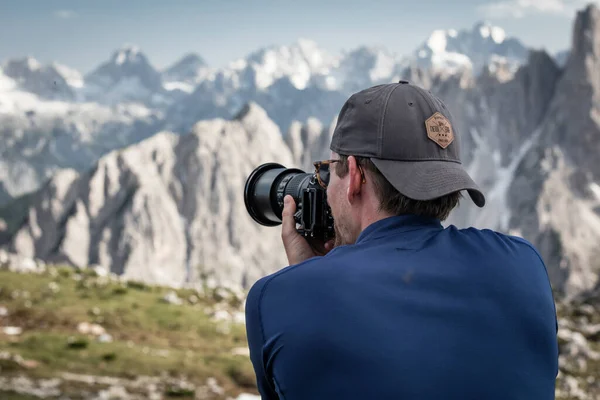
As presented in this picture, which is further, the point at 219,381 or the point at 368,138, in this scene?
the point at 219,381

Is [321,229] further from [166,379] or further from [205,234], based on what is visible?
[205,234]

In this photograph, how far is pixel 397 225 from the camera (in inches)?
102

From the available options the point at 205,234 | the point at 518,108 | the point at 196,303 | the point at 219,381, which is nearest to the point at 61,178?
the point at 205,234

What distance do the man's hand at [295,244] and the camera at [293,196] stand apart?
Result: 36 millimetres

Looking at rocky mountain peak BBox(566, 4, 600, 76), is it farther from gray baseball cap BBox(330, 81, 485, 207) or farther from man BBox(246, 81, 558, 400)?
man BBox(246, 81, 558, 400)

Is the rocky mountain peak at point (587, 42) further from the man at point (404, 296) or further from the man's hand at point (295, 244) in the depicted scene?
the man at point (404, 296)

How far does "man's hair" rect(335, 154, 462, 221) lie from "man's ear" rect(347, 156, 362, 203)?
0.11 feet

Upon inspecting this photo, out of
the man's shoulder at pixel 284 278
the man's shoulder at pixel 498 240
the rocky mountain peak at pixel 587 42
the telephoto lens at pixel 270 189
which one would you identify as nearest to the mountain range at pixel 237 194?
the rocky mountain peak at pixel 587 42

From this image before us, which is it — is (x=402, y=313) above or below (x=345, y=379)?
above

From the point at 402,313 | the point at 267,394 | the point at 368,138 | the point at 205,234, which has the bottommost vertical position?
the point at 205,234

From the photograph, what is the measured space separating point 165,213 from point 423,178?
163214 millimetres

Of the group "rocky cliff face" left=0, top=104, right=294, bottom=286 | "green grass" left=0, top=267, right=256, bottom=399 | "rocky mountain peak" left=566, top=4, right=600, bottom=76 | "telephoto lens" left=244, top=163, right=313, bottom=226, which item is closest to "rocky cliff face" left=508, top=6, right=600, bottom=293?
"rocky mountain peak" left=566, top=4, right=600, bottom=76

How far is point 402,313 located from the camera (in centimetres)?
221

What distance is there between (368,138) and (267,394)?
119 centimetres
